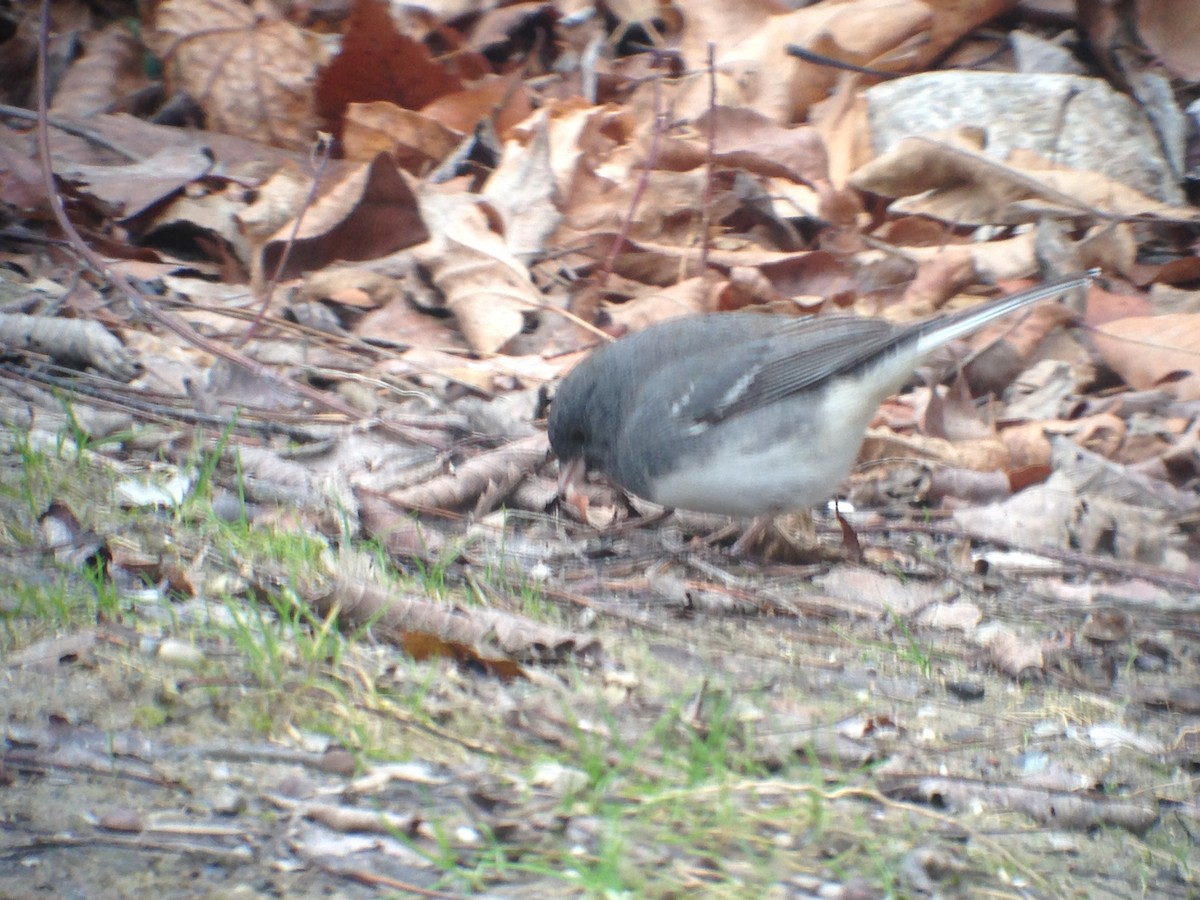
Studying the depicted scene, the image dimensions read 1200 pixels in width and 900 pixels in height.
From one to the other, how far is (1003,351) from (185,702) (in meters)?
3.58

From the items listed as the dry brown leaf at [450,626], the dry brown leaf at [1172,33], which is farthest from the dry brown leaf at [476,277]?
the dry brown leaf at [1172,33]

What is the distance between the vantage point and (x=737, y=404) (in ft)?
12.1

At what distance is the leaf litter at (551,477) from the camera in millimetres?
1984

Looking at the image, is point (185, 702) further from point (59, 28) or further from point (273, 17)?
point (59, 28)

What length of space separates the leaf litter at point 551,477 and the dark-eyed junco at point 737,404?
0.71 feet

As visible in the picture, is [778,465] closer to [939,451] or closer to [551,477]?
[551,477]

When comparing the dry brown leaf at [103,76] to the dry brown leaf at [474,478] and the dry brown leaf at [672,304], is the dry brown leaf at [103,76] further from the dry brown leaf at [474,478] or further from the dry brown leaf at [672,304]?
the dry brown leaf at [474,478]

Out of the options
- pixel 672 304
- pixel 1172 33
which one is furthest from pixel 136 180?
pixel 1172 33

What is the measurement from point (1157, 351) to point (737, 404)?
1904 millimetres

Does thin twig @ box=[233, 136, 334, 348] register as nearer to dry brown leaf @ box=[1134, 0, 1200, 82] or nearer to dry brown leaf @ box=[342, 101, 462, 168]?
dry brown leaf @ box=[342, 101, 462, 168]

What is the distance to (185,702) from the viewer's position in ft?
7.08

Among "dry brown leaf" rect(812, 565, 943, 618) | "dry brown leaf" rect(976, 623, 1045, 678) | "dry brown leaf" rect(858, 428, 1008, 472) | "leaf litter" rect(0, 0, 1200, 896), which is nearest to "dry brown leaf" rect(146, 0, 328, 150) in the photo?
"leaf litter" rect(0, 0, 1200, 896)

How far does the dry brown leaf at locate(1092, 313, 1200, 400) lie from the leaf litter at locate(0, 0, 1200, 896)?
0.02 m

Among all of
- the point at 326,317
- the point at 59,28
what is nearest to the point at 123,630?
the point at 326,317
